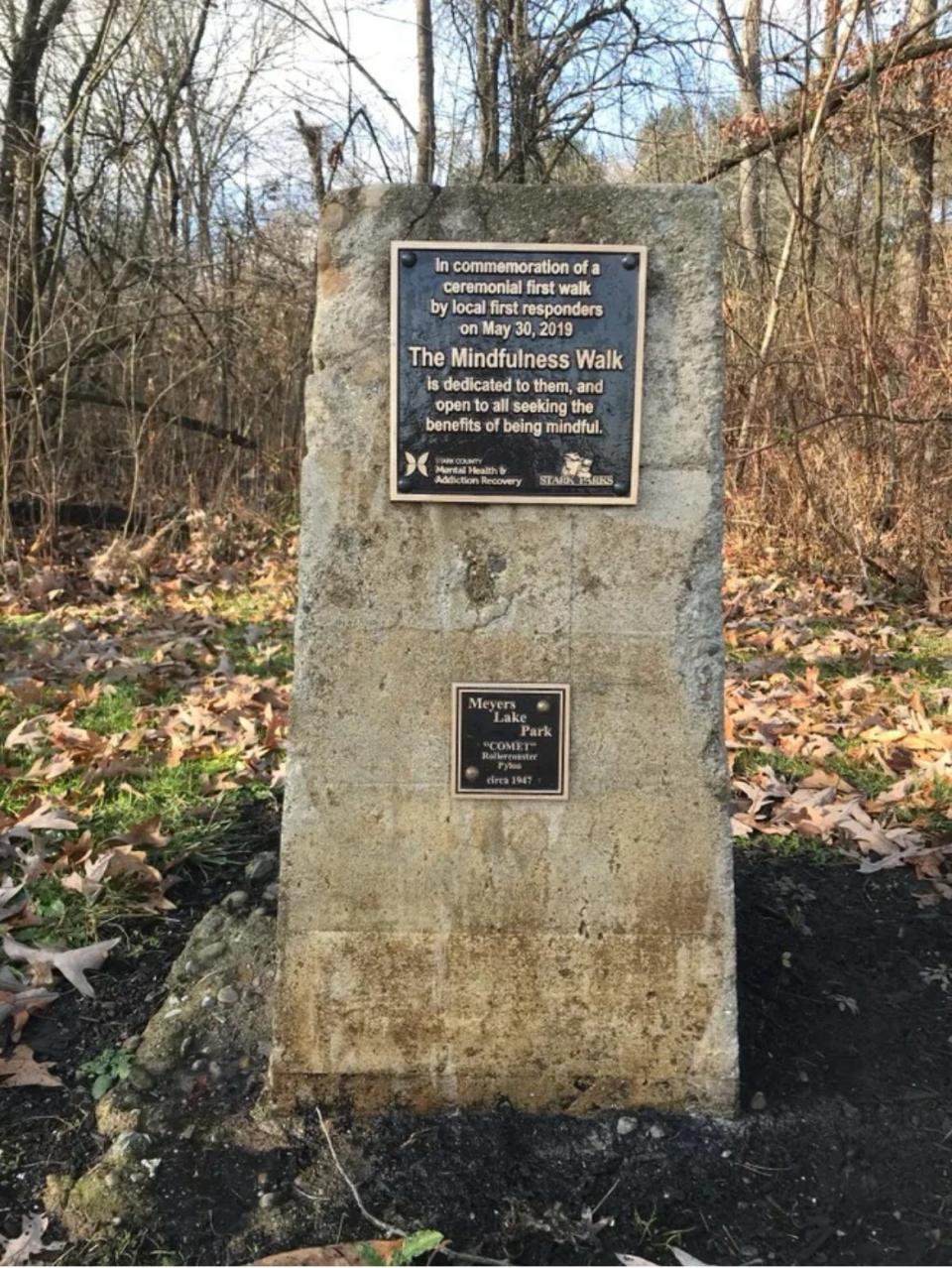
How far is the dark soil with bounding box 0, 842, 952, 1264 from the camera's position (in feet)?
7.14

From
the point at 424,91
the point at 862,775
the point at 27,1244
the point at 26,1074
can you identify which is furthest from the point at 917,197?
the point at 27,1244

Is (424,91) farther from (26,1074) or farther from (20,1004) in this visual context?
(26,1074)

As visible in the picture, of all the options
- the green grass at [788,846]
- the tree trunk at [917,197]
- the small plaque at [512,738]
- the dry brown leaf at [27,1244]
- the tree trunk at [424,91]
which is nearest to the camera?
the dry brown leaf at [27,1244]

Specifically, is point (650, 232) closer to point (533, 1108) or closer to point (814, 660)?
point (533, 1108)

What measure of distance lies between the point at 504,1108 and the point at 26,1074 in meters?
1.28

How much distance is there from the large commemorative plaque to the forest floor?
5.18 ft

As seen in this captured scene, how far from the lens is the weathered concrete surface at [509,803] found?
2.27m

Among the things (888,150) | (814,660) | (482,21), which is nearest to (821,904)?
(814,660)

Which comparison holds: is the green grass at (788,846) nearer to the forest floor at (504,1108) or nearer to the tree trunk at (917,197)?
the forest floor at (504,1108)

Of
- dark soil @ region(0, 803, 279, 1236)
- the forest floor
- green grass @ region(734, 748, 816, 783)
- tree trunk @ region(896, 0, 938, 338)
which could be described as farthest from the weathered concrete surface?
tree trunk @ region(896, 0, 938, 338)

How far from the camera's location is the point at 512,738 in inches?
93.2

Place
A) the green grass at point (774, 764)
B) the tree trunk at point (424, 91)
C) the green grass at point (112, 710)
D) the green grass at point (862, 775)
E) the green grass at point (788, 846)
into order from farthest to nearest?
1. the tree trunk at point (424, 91)
2. the green grass at point (112, 710)
3. the green grass at point (774, 764)
4. the green grass at point (862, 775)
5. the green grass at point (788, 846)

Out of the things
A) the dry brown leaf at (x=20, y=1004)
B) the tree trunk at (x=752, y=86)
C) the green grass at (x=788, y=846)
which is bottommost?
the dry brown leaf at (x=20, y=1004)

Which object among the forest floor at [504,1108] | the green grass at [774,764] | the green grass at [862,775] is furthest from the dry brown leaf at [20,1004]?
the green grass at [862,775]
